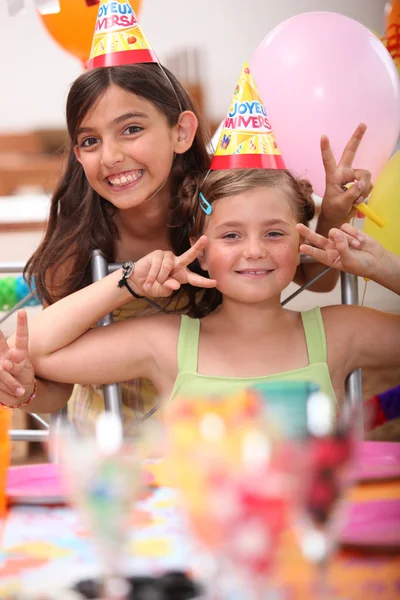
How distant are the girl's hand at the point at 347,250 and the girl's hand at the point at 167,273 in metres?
0.16

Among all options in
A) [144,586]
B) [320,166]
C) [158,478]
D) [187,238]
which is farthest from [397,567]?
[320,166]

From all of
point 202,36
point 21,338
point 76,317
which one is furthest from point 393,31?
point 202,36

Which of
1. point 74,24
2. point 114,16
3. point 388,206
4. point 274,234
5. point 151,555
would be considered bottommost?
point 151,555

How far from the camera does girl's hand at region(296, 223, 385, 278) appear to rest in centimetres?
118

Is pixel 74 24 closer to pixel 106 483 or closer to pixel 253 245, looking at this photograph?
pixel 253 245

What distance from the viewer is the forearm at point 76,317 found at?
4.11 feet

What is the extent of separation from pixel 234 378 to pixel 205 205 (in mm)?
292

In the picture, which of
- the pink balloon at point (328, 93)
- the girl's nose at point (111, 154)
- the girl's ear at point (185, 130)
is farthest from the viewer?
the pink balloon at point (328, 93)

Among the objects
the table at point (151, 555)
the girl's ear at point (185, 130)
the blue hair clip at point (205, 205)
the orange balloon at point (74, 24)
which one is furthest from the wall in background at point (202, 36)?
the table at point (151, 555)

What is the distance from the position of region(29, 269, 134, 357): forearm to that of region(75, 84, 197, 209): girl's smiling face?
0.21m

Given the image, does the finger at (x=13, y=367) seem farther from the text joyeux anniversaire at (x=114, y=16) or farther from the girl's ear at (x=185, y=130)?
the text joyeux anniversaire at (x=114, y=16)

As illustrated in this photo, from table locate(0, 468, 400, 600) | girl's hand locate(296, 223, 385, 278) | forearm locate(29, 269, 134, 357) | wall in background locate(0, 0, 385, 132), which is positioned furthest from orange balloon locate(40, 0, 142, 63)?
wall in background locate(0, 0, 385, 132)


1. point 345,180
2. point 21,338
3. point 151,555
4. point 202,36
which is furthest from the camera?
point 202,36

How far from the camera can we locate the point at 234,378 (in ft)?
3.97
